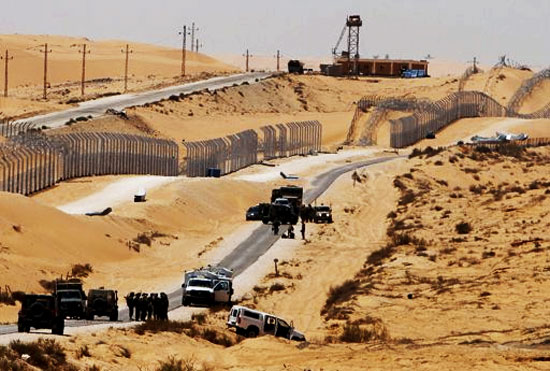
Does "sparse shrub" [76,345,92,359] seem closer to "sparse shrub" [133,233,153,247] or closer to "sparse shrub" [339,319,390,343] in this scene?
"sparse shrub" [339,319,390,343]

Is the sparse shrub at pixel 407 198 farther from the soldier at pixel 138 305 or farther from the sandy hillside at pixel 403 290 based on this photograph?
the soldier at pixel 138 305

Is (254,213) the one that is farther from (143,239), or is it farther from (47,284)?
(47,284)

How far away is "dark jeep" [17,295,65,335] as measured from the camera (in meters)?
37.5

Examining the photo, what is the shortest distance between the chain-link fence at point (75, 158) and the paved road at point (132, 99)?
2248 centimetres

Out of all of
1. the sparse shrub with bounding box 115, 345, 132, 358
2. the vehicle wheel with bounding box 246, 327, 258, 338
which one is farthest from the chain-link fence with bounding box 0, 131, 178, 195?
the sparse shrub with bounding box 115, 345, 132, 358

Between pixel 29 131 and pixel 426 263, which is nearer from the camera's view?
pixel 426 263

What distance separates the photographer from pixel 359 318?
151 ft

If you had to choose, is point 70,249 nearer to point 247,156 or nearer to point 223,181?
point 223,181

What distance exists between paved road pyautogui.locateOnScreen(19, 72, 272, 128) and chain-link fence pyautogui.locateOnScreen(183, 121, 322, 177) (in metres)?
16.8

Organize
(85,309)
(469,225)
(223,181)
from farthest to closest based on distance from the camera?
(223,181)
(469,225)
(85,309)

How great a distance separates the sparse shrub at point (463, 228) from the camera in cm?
7124

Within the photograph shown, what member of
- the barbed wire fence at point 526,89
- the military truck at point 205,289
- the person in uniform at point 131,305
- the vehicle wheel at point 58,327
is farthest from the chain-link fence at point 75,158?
the barbed wire fence at point 526,89

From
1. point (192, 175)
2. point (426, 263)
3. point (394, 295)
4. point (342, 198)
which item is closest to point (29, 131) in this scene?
point (192, 175)

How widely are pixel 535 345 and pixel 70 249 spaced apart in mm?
29140
